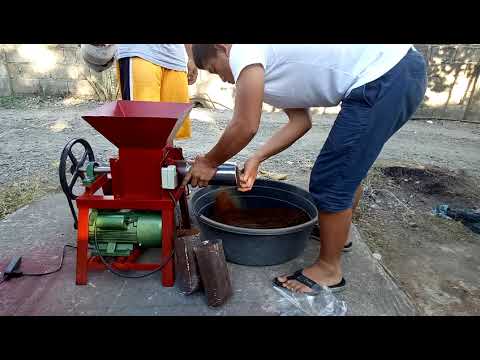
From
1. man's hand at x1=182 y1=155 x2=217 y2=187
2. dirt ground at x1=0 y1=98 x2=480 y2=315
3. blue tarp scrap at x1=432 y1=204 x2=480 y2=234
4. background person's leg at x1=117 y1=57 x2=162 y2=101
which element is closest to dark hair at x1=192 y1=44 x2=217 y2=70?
man's hand at x1=182 y1=155 x2=217 y2=187

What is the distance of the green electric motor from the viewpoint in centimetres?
195

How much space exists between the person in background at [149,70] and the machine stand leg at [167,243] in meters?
1.11

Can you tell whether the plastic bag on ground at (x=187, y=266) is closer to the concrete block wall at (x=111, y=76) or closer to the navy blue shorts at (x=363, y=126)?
the navy blue shorts at (x=363, y=126)

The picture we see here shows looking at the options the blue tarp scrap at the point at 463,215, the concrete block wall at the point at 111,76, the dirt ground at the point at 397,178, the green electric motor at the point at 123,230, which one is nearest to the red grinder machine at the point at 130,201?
the green electric motor at the point at 123,230

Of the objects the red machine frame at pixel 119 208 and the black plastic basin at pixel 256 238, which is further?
the black plastic basin at pixel 256 238

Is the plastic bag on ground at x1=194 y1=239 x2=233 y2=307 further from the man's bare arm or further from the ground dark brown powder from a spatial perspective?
the ground dark brown powder

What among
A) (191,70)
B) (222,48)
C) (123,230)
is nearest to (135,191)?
A: (123,230)

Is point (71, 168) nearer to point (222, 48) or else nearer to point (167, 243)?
point (167, 243)

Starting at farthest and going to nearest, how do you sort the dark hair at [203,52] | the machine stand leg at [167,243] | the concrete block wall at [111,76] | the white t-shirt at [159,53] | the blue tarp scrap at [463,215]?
the concrete block wall at [111,76], the blue tarp scrap at [463,215], the white t-shirt at [159,53], the machine stand leg at [167,243], the dark hair at [203,52]

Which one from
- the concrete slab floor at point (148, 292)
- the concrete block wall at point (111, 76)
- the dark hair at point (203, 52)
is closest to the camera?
the dark hair at point (203, 52)

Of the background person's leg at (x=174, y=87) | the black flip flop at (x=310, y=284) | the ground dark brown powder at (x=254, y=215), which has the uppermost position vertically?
the background person's leg at (x=174, y=87)

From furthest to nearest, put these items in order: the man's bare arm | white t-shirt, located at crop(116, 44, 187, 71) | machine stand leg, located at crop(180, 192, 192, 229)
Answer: white t-shirt, located at crop(116, 44, 187, 71)
machine stand leg, located at crop(180, 192, 192, 229)
the man's bare arm

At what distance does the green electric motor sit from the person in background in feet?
3.34

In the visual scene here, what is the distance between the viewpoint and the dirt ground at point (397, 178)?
270 centimetres
